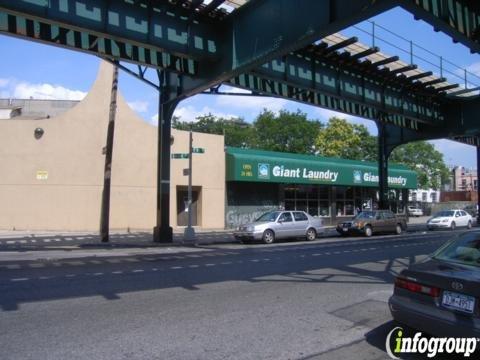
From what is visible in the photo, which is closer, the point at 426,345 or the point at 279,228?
the point at 426,345

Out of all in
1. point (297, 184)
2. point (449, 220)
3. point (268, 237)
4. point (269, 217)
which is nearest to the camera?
point (268, 237)

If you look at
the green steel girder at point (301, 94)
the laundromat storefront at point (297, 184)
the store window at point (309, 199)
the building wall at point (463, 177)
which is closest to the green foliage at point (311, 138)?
the laundromat storefront at point (297, 184)

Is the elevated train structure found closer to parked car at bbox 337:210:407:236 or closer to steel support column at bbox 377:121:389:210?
parked car at bbox 337:210:407:236

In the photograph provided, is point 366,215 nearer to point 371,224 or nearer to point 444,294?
point 371,224

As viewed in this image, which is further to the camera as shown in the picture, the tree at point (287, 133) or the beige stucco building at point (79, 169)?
the tree at point (287, 133)

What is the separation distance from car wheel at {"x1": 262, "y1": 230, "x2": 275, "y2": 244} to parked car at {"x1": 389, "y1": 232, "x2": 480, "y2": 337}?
1584cm

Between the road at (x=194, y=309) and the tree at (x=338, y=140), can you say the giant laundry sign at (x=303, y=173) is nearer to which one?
the road at (x=194, y=309)

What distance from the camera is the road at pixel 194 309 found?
560 centimetres

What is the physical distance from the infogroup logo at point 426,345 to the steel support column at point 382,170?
2638cm

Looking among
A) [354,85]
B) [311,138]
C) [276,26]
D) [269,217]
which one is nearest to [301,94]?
[354,85]

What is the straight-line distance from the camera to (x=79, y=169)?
26.2 metres

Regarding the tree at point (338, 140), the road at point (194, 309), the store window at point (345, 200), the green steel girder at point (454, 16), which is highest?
the tree at point (338, 140)

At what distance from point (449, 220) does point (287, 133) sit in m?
29.4

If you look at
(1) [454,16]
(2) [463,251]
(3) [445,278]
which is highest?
(1) [454,16]
